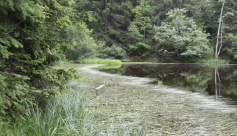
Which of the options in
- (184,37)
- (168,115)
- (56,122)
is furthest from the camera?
(184,37)

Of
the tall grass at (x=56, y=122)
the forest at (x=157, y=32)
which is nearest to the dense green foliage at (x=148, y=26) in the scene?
the forest at (x=157, y=32)

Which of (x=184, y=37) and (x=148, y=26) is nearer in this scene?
(x=184, y=37)

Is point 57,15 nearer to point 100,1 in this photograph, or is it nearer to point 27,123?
point 27,123

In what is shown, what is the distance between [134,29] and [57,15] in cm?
2312

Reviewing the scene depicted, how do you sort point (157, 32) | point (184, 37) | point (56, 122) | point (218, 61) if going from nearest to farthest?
point (56, 122) → point (184, 37) → point (218, 61) → point (157, 32)

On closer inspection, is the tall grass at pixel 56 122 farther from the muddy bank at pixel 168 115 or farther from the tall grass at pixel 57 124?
the muddy bank at pixel 168 115

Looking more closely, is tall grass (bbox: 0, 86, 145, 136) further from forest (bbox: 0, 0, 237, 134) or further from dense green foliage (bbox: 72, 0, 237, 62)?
dense green foliage (bbox: 72, 0, 237, 62)

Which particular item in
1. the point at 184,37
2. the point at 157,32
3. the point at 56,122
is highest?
the point at 157,32

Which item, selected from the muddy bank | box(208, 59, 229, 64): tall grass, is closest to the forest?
box(208, 59, 229, 64): tall grass

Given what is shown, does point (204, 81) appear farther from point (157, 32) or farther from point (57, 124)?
point (157, 32)

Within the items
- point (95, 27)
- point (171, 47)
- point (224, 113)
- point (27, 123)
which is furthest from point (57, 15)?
point (95, 27)

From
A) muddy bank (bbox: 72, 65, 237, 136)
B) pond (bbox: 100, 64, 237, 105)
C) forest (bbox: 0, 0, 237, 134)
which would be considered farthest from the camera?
forest (bbox: 0, 0, 237, 134)

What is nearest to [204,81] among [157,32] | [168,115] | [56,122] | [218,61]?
[168,115]

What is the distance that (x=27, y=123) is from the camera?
2.34 metres
